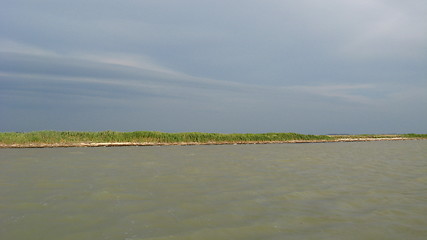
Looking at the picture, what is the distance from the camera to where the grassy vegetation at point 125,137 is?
3288cm

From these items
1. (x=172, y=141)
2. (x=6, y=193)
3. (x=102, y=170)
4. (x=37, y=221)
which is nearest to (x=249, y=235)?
(x=37, y=221)

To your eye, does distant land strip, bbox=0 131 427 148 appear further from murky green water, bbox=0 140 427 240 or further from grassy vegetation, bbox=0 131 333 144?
murky green water, bbox=0 140 427 240

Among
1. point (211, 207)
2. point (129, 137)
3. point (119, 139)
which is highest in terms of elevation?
point (129, 137)

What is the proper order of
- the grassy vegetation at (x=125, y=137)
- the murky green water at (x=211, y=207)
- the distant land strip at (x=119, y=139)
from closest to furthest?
the murky green water at (x=211, y=207)
the distant land strip at (x=119, y=139)
the grassy vegetation at (x=125, y=137)

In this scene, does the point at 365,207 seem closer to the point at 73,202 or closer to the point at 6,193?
the point at 73,202

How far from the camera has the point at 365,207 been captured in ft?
23.6

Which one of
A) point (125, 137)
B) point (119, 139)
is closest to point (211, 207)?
point (119, 139)

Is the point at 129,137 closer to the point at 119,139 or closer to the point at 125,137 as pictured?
the point at 125,137

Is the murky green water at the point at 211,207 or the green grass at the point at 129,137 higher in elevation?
the green grass at the point at 129,137

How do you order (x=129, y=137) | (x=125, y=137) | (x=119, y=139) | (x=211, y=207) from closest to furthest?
(x=211, y=207), (x=119, y=139), (x=125, y=137), (x=129, y=137)

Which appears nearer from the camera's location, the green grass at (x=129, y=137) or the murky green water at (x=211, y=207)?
the murky green water at (x=211, y=207)

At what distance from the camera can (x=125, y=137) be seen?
38000mm

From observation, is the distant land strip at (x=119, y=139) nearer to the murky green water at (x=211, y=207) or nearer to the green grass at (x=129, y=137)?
the green grass at (x=129, y=137)

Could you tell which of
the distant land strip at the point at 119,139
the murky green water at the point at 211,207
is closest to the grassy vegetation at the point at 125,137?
the distant land strip at the point at 119,139
